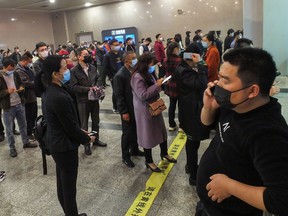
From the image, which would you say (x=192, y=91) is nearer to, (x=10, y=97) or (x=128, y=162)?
(x=128, y=162)

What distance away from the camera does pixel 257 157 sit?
930 millimetres

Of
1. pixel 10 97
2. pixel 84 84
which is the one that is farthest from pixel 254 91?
pixel 10 97

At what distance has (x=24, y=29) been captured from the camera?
17547 millimetres

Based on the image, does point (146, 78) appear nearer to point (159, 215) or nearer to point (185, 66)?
point (185, 66)

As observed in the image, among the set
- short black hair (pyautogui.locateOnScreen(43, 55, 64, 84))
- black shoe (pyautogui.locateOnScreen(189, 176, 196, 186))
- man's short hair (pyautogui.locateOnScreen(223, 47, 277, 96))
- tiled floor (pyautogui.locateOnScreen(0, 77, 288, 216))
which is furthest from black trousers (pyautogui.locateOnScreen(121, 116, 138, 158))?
man's short hair (pyautogui.locateOnScreen(223, 47, 277, 96))

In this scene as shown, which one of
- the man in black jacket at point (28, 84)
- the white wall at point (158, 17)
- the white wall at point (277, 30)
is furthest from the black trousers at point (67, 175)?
the white wall at point (158, 17)

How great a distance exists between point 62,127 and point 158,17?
14.2 m

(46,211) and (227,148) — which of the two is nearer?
(227,148)

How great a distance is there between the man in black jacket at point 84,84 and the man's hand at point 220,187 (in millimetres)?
2943

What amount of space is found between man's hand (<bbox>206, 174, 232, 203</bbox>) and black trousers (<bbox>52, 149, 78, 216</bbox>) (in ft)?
4.55

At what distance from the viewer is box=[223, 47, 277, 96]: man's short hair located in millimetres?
1008

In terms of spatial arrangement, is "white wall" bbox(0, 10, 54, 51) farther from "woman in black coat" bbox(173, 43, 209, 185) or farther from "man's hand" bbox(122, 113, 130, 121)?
"woman in black coat" bbox(173, 43, 209, 185)

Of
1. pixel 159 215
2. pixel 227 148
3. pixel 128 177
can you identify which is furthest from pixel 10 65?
pixel 227 148

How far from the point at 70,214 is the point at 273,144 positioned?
1.94 meters
